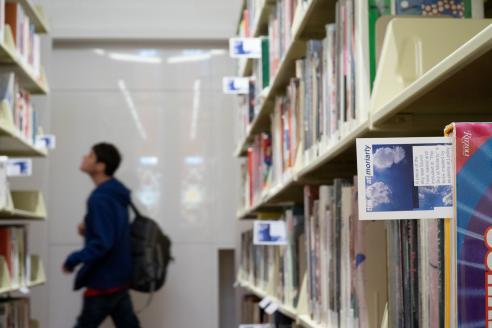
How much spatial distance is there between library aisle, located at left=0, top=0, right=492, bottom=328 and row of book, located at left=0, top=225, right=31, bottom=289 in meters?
0.02

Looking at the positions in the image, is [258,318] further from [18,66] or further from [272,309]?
[18,66]

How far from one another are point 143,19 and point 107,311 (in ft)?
7.22

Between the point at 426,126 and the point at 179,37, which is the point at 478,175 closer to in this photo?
the point at 426,126

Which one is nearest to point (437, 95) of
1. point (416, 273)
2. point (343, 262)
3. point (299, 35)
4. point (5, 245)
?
point (416, 273)

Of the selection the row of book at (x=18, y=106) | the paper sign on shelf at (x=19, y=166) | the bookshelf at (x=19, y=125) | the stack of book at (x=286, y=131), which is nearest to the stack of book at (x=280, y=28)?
the stack of book at (x=286, y=131)

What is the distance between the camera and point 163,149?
5.46m

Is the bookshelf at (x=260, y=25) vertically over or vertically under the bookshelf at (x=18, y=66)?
over

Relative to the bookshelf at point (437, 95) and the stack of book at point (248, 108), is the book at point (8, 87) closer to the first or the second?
the stack of book at point (248, 108)

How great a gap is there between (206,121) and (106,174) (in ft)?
3.44

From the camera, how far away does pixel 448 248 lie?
913 millimetres

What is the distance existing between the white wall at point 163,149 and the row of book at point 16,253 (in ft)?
3.56

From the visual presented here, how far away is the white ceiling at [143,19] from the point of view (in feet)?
17.7

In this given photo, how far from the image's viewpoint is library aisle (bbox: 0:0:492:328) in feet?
3.15

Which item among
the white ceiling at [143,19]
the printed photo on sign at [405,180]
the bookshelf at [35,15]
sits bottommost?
the printed photo on sign at [405,180]
